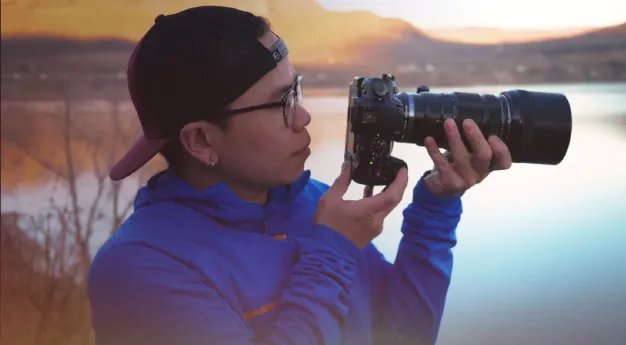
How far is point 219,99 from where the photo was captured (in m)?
0.76

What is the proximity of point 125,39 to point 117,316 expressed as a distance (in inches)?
47.8

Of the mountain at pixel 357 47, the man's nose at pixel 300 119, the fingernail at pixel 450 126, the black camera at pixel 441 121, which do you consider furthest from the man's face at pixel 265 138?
the mountain at pixel 357 47

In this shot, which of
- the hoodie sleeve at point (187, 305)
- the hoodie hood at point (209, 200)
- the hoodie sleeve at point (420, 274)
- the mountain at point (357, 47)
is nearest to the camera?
the hoodie sleeve at point (187, 305)

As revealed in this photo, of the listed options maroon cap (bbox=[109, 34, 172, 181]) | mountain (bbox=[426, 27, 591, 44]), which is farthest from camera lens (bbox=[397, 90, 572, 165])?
mountain (bbox=[426, 27, 591, 44])

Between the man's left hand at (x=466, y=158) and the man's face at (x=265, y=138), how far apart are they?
8.3 inches

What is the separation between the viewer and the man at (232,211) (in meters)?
0.71

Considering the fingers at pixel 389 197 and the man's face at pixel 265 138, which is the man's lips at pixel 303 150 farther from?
the fingers at pixel 389 197

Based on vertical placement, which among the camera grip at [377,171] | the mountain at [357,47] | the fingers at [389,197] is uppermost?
the mountain at [357,47]

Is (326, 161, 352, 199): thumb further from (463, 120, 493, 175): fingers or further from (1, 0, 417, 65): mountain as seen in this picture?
(1, 0, 417, 65): mountain

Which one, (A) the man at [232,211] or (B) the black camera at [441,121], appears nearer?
(A) the man at [232,211]

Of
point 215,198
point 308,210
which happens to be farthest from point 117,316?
point 308,210

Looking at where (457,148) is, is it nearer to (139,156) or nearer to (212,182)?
(212,182)

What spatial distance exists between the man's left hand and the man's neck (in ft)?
0.91

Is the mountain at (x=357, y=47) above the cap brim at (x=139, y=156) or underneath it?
above
